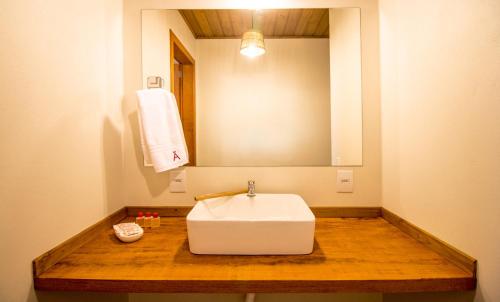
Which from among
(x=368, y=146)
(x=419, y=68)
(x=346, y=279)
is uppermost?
(x=419, y=68)

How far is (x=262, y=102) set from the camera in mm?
1205

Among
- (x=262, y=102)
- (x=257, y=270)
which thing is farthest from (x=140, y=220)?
(x=262, y=102)

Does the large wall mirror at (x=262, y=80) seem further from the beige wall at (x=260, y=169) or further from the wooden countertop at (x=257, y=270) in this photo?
the wooden countertop at (x=257, y=270)

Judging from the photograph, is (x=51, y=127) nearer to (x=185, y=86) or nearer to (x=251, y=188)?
(x=185, y=86)

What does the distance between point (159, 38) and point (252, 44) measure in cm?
45

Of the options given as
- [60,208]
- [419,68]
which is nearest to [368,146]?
[419,68]

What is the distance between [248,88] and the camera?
1208 mm

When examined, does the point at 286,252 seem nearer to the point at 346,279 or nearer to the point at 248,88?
the point at 346,279

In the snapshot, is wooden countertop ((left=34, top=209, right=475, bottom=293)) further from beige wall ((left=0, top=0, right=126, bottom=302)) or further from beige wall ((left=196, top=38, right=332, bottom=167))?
beige wall ((left=196, top=38, right=332, bottom=167))

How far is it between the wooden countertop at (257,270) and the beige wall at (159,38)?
30.4 inches

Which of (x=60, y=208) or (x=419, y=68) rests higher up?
(x=419, y=68)

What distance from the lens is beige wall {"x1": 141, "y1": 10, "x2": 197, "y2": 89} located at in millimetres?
1166

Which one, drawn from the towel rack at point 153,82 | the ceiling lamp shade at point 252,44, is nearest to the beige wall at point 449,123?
the ceiling lamp shade at point 252,44

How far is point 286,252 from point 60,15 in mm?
1026
